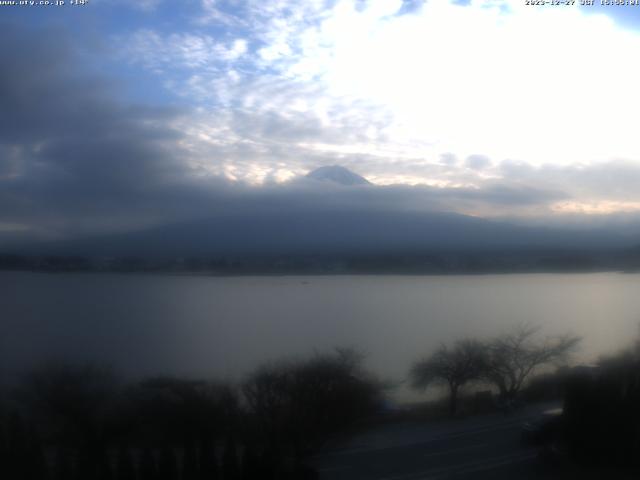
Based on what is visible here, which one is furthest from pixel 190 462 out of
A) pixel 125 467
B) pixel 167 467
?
pixel 125 467

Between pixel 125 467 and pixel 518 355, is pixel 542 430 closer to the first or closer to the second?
pixel 518 355

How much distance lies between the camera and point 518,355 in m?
6.08

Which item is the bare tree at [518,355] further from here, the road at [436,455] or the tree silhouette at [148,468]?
the tree silhouette at [148,468]

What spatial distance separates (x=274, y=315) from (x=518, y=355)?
294cm

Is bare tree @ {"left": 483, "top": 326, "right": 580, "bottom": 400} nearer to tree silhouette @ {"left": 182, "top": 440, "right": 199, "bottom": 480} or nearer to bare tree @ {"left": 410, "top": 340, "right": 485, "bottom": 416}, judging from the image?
bare tree @ {"left": 410, "top": 340, "right": 485, "bottom": 416}

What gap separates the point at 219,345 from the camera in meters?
6.09

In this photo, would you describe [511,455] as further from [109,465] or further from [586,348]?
[109,465]

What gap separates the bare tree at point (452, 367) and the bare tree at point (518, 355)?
108mm

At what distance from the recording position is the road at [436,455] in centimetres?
430

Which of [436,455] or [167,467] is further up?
[167,467]

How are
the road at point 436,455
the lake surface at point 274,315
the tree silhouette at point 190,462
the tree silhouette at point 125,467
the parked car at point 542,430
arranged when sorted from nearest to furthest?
1. the tree silhouette at point 125,467
2. the tree silhouette at point 190,462
3. the road at point 436,455
4. the parked car at point 542,430
5. the lake surface at point 274,315

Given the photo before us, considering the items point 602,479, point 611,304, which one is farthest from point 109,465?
point 611,304

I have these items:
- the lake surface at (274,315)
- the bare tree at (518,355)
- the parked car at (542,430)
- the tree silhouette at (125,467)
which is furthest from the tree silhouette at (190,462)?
the bare tree at (518,355)

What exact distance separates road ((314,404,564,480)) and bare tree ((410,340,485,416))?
2.04ft
